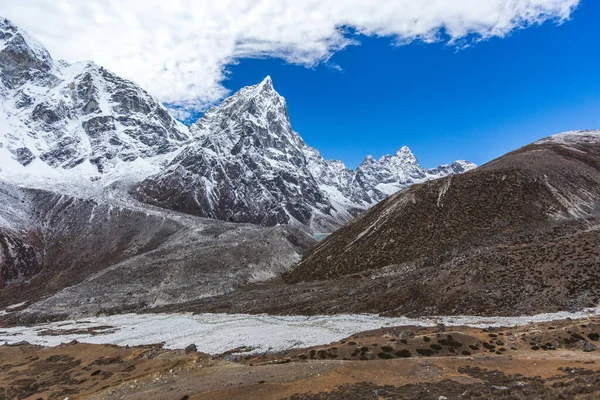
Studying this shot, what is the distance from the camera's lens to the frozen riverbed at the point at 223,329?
179 feet

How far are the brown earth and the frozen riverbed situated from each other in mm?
5408

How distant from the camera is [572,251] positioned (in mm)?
66250

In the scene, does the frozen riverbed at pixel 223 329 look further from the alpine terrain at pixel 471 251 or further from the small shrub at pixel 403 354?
the small shrub at pixel 403 354

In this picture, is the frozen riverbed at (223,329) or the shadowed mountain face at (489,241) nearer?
the frozen riverbed at (223,329)

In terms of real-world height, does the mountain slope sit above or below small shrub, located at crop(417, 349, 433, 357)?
above

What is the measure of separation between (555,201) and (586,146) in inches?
2889

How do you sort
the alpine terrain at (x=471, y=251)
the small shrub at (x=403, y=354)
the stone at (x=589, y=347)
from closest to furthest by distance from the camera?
1. the stone at (x=589, y=347)
2. the small shrub at (x=403, y=354)
3. the alpine terrain at (x=471, y=251)

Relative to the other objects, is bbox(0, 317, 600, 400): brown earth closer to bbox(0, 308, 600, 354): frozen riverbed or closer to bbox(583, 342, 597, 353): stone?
bbox(583, 342, 597, 353): stone

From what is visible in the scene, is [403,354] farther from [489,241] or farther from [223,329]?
[489,241]

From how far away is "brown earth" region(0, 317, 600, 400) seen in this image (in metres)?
29.4

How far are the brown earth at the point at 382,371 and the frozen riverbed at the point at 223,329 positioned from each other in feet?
17.7

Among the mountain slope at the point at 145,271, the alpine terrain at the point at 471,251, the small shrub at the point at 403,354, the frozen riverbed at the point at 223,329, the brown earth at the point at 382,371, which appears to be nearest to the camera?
the brown earth at the point at 382,371

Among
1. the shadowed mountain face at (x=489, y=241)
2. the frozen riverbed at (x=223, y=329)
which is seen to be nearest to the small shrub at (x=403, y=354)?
the frozen riverbed at (x=223, y=329)

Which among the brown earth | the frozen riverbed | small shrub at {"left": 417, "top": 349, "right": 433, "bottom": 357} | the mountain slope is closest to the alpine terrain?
the frozen riverbed
